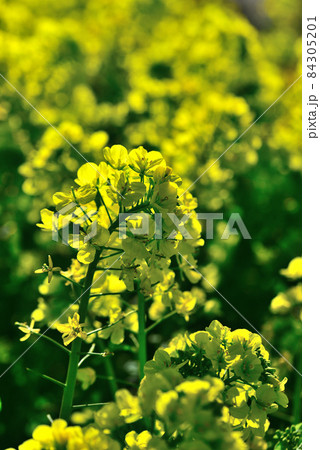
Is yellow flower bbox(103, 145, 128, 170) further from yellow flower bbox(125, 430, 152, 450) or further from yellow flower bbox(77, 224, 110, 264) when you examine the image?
yellow flower bbox(125, 430, 152, 450)

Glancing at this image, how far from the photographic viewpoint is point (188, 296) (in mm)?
1037

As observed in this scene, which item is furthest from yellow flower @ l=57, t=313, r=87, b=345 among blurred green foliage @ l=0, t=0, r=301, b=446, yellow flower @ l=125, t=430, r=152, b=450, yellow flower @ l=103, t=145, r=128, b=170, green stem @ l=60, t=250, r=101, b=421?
blurred green foliage @ l=0, t=0, r=301, b=446

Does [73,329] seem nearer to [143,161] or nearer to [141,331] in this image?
[141,331]

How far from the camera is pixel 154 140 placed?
2.30 meters

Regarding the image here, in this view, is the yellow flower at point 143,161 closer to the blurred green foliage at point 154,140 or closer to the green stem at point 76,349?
the green stem at point 76,349

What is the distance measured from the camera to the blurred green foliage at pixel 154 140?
178 centimetres

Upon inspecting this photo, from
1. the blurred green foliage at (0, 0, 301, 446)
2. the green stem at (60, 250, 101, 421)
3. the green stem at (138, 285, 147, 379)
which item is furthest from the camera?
the blurred green foliage at (0, 0, 301, 446)

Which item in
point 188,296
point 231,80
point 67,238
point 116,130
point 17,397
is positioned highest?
point 231,80

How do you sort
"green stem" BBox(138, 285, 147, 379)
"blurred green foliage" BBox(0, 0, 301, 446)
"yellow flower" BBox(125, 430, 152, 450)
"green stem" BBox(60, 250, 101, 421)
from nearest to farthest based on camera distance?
"yellow flower" BBox(125, 430, 152, 450)
"green stem" BBox(60, 250, 101, 421)
"green stem" BBox(138, 285, 147, 379)
"blurred green foliage" BBox(0, 0, 301, 446)

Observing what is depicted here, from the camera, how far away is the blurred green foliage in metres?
1.78
